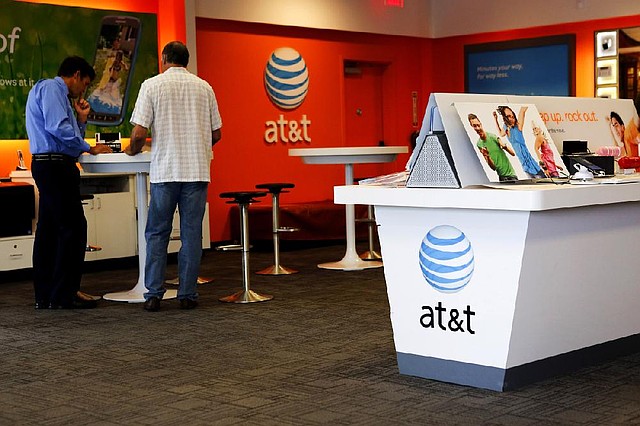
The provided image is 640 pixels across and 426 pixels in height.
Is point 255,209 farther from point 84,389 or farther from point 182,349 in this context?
point 84,389

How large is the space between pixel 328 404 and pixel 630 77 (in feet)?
27.6

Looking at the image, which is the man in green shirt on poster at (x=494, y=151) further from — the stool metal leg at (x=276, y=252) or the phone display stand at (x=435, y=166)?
the stool metal leg at (x=276, y=252)

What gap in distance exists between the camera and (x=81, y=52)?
9.56 m

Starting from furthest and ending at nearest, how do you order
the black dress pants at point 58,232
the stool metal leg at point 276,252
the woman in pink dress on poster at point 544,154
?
the stool metal leg at point 276,252
the black dress pants at point 58,232
the woman in pink dress on poster at point 544,154

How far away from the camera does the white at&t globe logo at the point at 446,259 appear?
14.2 ft

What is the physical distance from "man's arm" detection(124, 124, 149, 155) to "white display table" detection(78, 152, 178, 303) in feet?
0.22

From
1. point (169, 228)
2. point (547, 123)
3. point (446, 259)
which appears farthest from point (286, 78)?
point (446, 259)

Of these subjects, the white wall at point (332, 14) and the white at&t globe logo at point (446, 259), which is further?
the white wall at point (332, 14)

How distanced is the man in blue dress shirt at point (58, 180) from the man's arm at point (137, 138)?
0.29 meters

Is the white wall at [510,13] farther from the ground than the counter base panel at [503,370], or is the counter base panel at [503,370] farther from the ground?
the white wall at [510,13]

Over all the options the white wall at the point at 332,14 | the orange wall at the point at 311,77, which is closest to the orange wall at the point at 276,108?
the orange wall at the point at 311,77

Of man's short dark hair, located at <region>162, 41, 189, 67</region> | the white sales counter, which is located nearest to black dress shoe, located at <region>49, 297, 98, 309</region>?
man's short dark hair, located at <region>162, 41, 189, 67</region>

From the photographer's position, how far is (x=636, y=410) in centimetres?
396

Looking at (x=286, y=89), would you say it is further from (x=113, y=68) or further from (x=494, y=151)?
(x=494, y=151)
